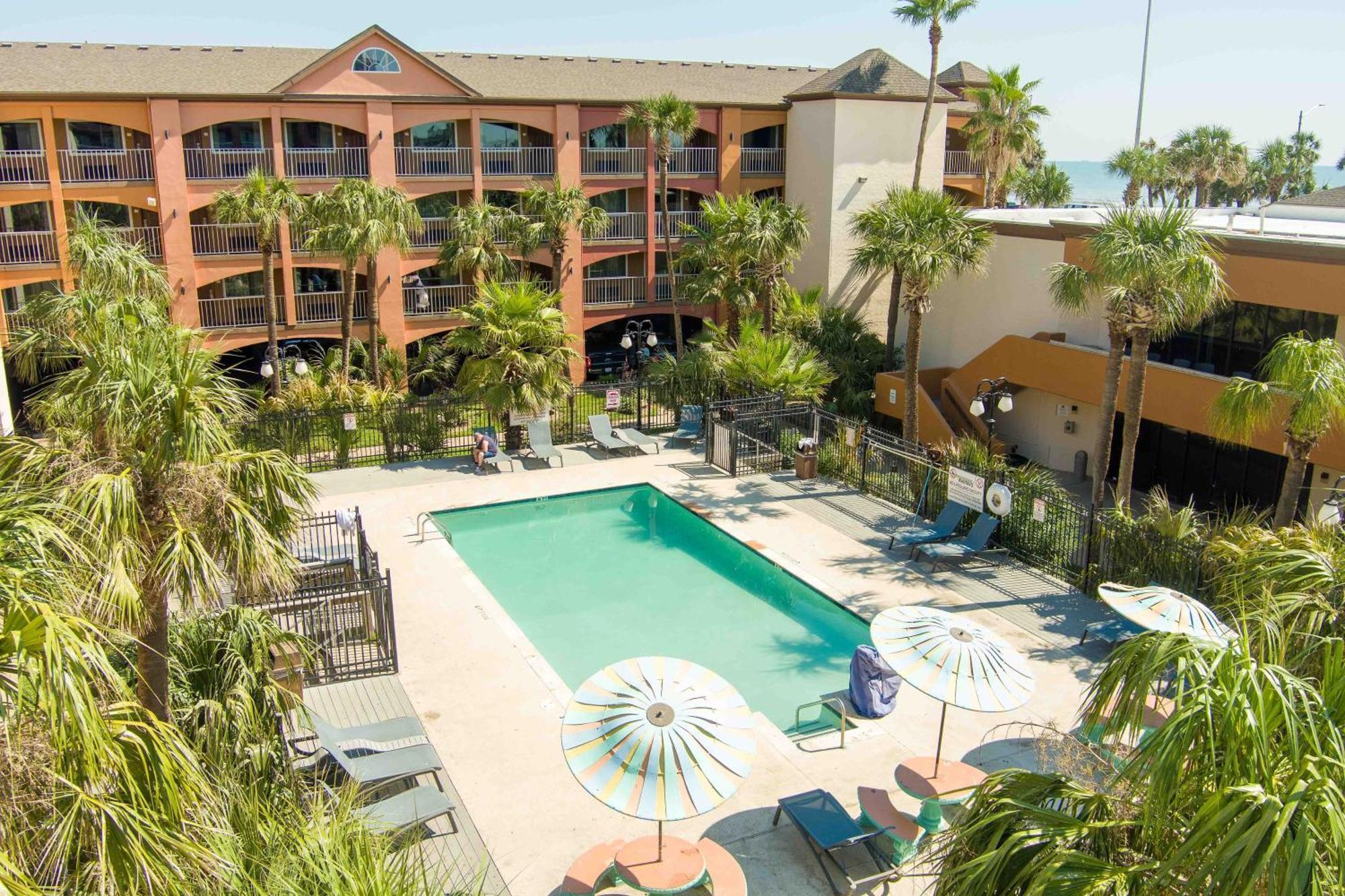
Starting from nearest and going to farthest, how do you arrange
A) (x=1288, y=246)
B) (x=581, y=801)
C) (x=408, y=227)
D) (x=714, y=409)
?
(x=581, y=801) → (x=1288, y=246) → (x=714, y=409) → (x=408, y=227)

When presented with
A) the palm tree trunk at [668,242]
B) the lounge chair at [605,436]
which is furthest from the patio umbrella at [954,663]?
the palm tree trunk at [668,242]

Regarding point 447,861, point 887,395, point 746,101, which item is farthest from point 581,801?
point 746,101

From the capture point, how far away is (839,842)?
9594mm

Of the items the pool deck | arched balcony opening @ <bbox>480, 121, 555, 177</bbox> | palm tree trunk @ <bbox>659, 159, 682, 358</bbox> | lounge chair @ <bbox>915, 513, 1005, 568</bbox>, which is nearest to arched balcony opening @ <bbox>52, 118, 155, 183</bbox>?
arched balcony opening @ <bbox>480, 121, 555, 177</bbox>

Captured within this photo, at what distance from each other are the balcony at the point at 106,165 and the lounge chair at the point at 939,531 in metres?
23.4

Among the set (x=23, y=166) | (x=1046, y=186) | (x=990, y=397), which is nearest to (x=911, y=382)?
(x=990, y=397)

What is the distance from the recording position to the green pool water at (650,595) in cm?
1518

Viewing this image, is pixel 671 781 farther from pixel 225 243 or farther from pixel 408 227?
pixel 225 243

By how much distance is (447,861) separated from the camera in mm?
9961

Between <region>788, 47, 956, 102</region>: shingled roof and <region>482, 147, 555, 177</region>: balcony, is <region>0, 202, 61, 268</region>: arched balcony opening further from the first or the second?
<region>788, 47, 956, 102</region>: shingled roof

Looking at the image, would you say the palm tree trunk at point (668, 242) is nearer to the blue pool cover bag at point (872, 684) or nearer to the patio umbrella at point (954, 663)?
the blue pool cover bag at point (872, 684)

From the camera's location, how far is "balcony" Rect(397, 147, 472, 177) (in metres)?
31.9

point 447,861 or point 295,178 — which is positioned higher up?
point 295,178

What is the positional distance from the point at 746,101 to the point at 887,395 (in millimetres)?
13044
